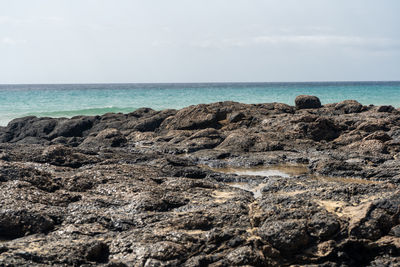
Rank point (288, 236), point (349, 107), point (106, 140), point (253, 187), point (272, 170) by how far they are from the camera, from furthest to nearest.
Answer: point (349, 107) → point (106, 140) → point (272, 170) → point (253, 187) → point (288, 236)

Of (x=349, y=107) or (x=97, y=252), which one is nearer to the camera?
(x=97, y=252)

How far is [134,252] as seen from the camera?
5.77 meters

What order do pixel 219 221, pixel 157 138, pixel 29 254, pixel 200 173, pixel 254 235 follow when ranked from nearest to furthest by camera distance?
pixel 29 254 < pixel 254 235 < pixel 219 221 < pixel 200 173 < pixel 157 138

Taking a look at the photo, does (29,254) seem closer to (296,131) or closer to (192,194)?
(192,194)

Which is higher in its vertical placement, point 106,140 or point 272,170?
point 106,140

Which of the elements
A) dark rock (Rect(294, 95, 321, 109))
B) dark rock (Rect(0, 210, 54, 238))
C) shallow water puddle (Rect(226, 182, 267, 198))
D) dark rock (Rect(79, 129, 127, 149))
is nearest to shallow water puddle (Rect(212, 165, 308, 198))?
shallow water puddle (Rect(226, 182, 267, 198))

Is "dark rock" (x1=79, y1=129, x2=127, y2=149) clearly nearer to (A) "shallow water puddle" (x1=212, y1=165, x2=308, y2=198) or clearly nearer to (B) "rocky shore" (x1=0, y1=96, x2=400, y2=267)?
(B) "rocky shore" (x1=0, y1=96, x2=400, y2=267)

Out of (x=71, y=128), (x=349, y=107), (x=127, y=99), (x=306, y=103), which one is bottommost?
(x=127, y=99)

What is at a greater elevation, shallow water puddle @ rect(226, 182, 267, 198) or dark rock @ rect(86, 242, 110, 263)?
dark rock @ rect(86, 242, 110, 263)

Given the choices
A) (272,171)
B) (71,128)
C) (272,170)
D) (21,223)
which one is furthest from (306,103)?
(21,223)

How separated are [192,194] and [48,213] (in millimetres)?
2454

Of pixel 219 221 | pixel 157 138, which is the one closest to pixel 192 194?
pixel 219 221

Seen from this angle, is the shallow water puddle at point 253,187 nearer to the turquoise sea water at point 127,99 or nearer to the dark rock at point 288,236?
the dark rock at point 288,236

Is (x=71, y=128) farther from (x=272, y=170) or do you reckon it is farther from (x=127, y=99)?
(x=127, y=99)
